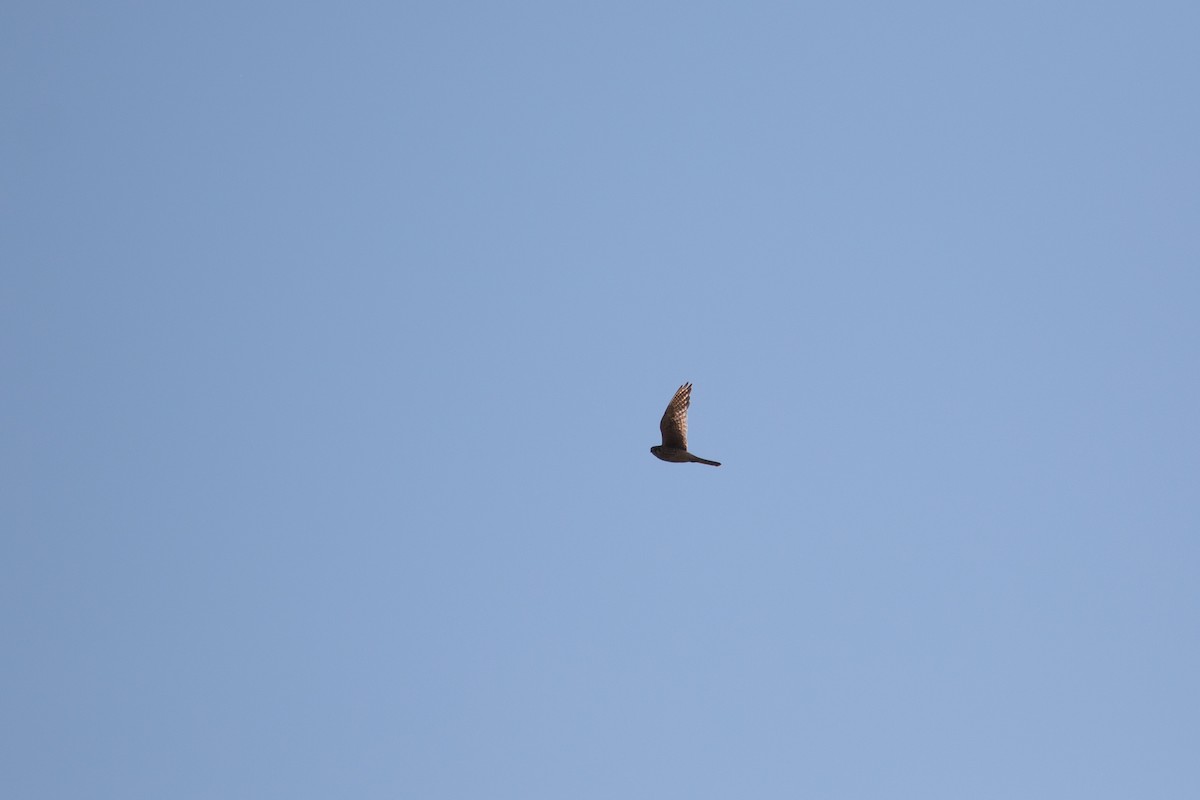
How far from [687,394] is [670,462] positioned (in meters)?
2.47

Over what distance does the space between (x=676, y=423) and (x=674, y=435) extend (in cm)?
41

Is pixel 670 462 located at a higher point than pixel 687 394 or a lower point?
lower

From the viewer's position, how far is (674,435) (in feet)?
89.9

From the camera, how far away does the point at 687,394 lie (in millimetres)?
28125

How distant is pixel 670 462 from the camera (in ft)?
90.1

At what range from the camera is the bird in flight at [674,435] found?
27.2 m

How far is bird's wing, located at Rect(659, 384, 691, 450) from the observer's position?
27391 mm

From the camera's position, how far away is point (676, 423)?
27.5 meters

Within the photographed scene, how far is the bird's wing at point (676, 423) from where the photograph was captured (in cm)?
2739

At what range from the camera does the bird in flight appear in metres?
27.2
